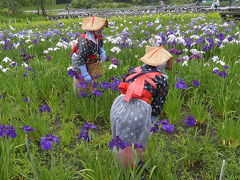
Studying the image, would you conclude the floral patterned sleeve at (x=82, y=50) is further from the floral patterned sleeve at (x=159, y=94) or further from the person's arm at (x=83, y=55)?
the floral patterned sleeve at (x=159, y=94)

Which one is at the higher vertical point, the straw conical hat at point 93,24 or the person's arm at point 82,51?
the straw conical hat at point 93,24

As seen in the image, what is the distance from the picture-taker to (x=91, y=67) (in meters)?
3.14

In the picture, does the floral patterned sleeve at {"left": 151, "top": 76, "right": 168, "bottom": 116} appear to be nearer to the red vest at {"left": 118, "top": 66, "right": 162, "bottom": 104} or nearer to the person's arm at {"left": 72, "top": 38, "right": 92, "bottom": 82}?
the red vest at {"left": 118, "top": 66, "right": 162, "bottom": 104}

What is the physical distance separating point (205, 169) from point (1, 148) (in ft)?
6.25

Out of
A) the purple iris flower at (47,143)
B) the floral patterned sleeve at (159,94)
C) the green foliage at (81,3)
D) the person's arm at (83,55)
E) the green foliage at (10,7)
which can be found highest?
the green foliage at (81,3)

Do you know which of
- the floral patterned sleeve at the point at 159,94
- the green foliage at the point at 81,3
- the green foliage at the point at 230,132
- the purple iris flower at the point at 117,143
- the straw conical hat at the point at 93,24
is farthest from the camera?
the green foliage at the point at 81,3

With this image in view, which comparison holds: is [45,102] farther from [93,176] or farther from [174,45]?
[174,45]

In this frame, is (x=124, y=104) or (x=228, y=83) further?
(x=228, y=83)

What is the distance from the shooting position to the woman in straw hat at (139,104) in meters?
1.77

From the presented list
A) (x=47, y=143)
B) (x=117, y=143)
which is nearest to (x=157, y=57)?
(x=117, y=143)

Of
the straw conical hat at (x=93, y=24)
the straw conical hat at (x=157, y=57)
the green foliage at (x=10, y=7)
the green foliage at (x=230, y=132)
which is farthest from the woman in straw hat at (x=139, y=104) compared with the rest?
the green foliage at (x=10, y=7)

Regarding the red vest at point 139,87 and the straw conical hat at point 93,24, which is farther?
the straw conical hat at point 93,24

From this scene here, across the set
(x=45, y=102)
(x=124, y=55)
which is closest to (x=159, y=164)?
(x=45, y=102)

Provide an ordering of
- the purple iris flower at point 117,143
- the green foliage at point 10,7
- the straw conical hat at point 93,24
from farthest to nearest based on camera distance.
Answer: the green foliage at point 10,7, the straw conical hat at point 93,24, the purple iris flower at point 117,143
